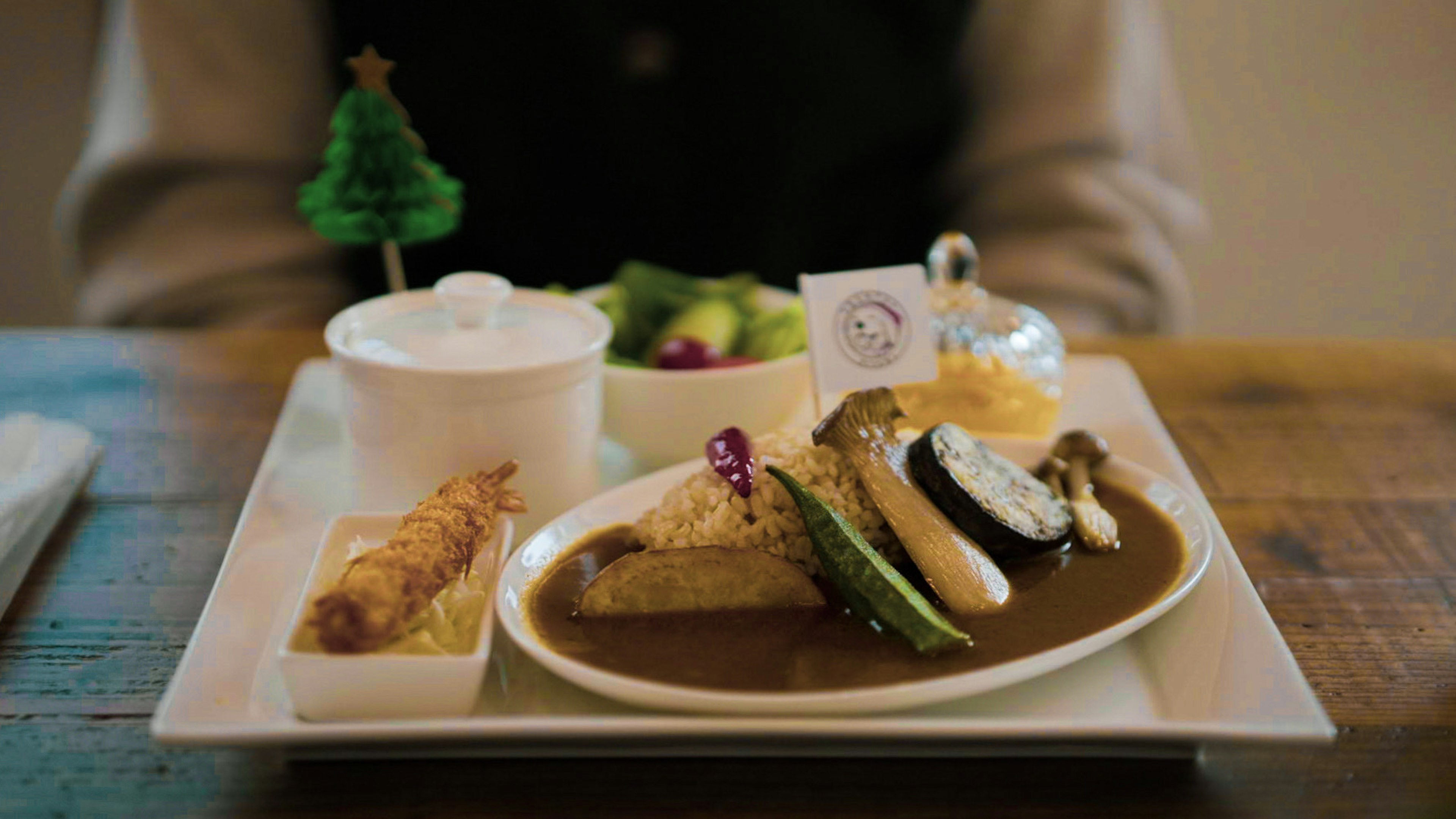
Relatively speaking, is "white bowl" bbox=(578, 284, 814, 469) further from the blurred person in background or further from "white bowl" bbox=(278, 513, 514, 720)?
the blurred person in background

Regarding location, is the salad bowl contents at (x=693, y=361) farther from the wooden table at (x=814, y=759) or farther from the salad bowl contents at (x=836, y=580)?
the wooden table at (x=814, y=759)

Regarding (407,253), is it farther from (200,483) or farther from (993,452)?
(993,452)

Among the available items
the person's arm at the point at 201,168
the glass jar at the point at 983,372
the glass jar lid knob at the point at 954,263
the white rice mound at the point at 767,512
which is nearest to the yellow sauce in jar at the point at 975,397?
the glass jar at the point at 983,372

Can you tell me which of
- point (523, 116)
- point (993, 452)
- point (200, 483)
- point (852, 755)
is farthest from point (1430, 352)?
point (200, 483)

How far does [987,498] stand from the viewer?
1.22 meters

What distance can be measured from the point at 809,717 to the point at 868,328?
23.9 inches

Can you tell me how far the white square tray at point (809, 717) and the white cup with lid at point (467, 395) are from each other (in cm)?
16

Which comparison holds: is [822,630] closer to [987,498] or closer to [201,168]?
[987,498]

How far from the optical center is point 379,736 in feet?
2.97

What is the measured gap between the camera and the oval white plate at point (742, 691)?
0.93m

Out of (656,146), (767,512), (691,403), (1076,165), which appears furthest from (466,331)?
(1076,165)

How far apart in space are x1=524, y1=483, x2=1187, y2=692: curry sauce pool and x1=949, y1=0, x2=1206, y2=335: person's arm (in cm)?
148

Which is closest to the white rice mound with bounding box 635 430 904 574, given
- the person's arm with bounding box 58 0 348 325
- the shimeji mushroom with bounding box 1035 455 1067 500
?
Answer: the shimeji mushroom with bounding box 1035 455 1067 500

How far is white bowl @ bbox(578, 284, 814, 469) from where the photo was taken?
1.49 metres
